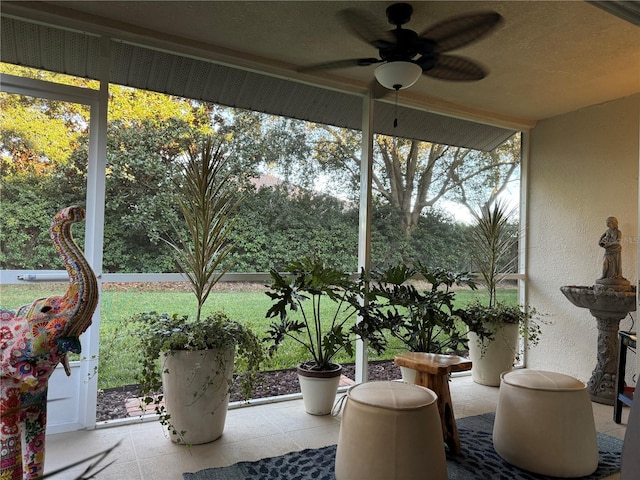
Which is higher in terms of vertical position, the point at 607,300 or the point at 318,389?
the point at 607,300

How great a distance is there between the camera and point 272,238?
339 centimetres

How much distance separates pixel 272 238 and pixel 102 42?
1726mm

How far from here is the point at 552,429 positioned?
217 cm

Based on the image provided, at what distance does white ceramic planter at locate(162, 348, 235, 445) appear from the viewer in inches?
95.6

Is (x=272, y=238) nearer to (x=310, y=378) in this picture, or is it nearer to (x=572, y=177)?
(x=310, y=378)

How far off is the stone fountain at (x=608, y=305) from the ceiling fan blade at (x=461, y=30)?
2176mm

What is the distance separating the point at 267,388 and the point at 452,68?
2634mm

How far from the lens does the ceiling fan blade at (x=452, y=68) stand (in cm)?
255

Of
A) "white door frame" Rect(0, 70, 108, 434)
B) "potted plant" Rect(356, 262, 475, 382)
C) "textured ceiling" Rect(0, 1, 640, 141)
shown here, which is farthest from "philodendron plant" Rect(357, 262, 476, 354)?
"white door frame" Rect(0, 70, 108, 434)

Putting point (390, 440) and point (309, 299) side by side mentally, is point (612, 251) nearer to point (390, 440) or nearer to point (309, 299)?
point (309, 299)

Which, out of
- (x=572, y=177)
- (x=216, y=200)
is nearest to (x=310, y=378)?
(x=216, y=200)

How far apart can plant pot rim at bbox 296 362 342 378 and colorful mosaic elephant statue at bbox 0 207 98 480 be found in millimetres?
1563

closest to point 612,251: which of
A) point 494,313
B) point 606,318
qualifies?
point 606,318

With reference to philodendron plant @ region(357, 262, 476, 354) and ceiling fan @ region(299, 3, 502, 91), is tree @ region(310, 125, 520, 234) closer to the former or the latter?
philodendron plant @ region(357, 262, 476, 354)
